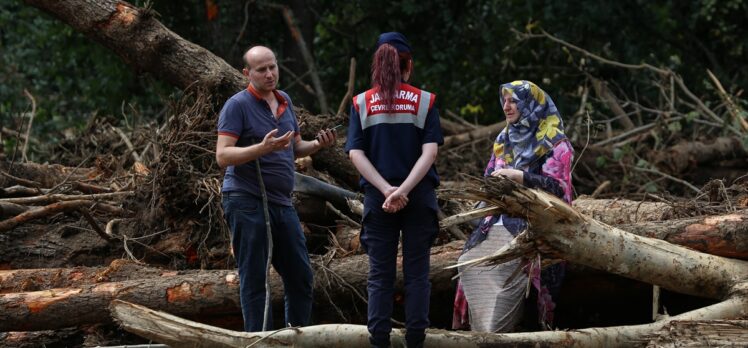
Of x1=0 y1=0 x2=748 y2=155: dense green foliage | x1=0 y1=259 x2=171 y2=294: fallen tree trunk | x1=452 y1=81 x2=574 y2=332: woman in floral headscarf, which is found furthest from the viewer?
x1=0 y1=0 x2=748 y2=155: dense green foliage

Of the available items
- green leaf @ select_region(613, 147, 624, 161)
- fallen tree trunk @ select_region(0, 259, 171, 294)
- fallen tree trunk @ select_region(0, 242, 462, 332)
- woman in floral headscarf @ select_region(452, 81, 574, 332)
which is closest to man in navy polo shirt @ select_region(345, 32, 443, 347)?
woman in floral headscarf @ select_region(452, 81, 574, 332)

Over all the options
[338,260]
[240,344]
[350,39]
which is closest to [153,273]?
[338,260]

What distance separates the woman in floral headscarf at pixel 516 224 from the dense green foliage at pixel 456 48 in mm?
8234

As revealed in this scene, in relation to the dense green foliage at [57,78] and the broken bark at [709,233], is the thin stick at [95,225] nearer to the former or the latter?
the broken bark at [709,233]

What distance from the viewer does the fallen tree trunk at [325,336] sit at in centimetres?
579

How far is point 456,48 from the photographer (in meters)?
16.0

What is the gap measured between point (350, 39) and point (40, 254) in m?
8.39

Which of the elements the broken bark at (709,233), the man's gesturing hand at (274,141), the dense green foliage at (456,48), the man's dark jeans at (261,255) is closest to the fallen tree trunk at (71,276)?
the man's dark jeans at (261,255)

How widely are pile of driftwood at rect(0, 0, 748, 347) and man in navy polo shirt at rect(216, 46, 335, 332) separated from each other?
40cm

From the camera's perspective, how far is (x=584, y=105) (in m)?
13.5

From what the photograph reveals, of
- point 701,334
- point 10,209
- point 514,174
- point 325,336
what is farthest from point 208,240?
point 701,334

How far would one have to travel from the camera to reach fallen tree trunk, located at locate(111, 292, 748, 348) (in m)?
5.79

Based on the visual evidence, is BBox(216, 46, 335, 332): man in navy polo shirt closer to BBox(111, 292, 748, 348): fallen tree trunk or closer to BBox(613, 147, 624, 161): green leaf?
BBox(111, 292, 748, 348): fallen tree trunk

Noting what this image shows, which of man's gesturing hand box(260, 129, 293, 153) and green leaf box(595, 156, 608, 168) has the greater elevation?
green leaf box(595, 156, 608, 168)
